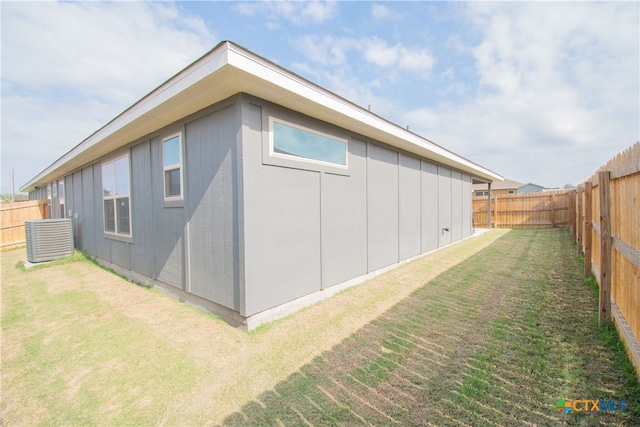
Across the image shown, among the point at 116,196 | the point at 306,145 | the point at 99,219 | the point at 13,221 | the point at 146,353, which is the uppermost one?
the point at 306,145

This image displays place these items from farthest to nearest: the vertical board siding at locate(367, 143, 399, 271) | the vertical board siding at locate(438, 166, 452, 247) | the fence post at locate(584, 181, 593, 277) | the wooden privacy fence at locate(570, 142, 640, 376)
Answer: the vertical board siding at locate(438, 166, 452, 247)
the vertical board siding at locate(367, 143, 399, 271)
the fence post at locate(584, 181, 593, 277)
the wooden privacy fence at locate(570, 142, 640, 376)

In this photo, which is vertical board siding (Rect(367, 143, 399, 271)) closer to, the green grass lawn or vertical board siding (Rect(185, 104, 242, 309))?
the green grass lawn

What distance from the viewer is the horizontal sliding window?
345 centimetres

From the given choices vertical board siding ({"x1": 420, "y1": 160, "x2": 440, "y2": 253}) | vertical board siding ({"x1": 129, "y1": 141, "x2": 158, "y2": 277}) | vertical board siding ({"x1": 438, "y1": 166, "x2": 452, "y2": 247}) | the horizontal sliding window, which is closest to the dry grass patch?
vertical board siding ({"x1": 129, "y1": 141, "x2": 158, "y2": 277})

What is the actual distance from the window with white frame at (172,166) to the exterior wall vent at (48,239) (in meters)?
5.48

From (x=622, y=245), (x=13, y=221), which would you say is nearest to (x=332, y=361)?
(x=622, y=245)

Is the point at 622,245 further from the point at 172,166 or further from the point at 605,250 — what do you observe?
the point at 172,166

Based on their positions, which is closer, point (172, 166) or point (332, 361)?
point (332, 361)

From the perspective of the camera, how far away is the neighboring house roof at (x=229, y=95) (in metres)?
2.63

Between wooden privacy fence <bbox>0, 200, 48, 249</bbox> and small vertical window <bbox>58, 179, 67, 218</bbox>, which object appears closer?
small vertical window <bbox>58, 179, 67, 218</bbox>

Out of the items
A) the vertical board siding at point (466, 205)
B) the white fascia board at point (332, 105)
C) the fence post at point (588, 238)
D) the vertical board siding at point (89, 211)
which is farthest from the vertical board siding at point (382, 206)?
the vertical board siding at point (89, 211)

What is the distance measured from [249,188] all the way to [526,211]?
16163 mm

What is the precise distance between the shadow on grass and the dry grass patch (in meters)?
0.13

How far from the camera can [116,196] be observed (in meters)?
5.99
